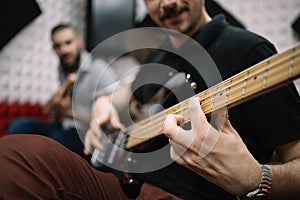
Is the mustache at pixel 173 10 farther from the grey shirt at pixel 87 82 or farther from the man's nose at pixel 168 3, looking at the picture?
the grey shirt at pixel 87 82

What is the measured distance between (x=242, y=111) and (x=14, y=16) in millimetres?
1364

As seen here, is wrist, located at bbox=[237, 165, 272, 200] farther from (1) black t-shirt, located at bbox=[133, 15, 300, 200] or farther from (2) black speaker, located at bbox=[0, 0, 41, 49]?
(2) black speaker, located at bbox=[0, 0, 41, 49]

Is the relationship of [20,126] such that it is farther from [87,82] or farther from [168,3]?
[168,3]

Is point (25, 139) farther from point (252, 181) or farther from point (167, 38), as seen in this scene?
point (167, 38)

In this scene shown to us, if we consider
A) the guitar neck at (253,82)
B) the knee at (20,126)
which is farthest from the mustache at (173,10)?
the knee at (20,126)

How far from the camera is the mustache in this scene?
923mm

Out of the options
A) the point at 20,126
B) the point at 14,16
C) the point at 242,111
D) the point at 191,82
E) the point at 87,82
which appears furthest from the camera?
the point at 87,82

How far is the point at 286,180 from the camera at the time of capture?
0.63 meters

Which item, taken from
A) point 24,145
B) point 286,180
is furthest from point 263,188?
point 24,145

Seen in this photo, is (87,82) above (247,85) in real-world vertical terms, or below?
below

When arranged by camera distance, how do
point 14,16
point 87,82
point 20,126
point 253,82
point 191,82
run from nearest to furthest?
1. point 253,82
2. point 191,82
3. point 20,126
4. point 14,16
5. point 87,82

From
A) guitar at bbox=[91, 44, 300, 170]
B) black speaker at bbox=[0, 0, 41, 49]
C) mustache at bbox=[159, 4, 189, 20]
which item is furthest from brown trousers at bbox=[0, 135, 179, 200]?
black speaker at bbox=[0, 0, 41, 49]

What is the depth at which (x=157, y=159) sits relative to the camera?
2.82ft

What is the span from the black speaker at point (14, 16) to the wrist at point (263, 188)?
1.42 metres
